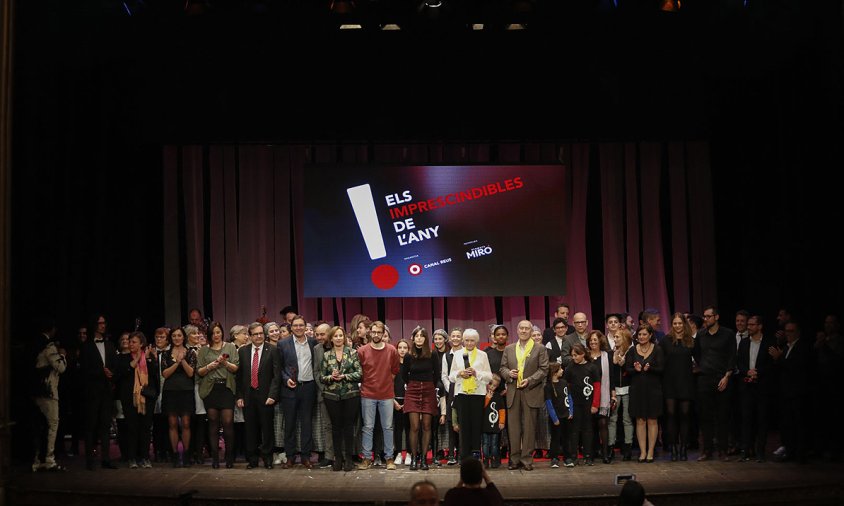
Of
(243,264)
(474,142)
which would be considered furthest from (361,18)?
(243,264)

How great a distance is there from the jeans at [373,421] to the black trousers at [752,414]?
347 cm

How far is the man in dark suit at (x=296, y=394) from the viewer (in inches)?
374

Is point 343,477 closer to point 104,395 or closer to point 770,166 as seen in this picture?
point 104,395

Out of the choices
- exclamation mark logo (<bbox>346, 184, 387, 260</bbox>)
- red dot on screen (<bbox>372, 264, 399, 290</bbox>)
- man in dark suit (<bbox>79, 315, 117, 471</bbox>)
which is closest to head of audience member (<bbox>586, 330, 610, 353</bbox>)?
red dot on screen (<bbox>372, 264, 399, 290</bbox>)

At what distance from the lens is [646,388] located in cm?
955

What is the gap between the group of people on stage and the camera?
9.37 m

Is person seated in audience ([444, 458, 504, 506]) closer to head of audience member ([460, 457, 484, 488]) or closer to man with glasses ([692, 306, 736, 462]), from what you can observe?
head of audience member ([460, 457, 484, 488])

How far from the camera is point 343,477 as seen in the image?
9023 millimetres

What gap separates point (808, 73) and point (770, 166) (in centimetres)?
135

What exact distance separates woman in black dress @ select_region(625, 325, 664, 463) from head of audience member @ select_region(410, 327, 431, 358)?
6.65 feet

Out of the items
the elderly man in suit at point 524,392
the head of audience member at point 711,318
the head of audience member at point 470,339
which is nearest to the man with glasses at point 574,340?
the elderly man in suit at point 524,392

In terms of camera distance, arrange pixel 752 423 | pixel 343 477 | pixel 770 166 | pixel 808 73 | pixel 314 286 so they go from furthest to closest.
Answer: pixel 314 286
pixel 770 166
pixel 808 73
pixel 752 423
pixel 343 477

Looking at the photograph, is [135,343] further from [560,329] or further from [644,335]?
[644,335]

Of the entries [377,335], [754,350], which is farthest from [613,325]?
[377,335]
